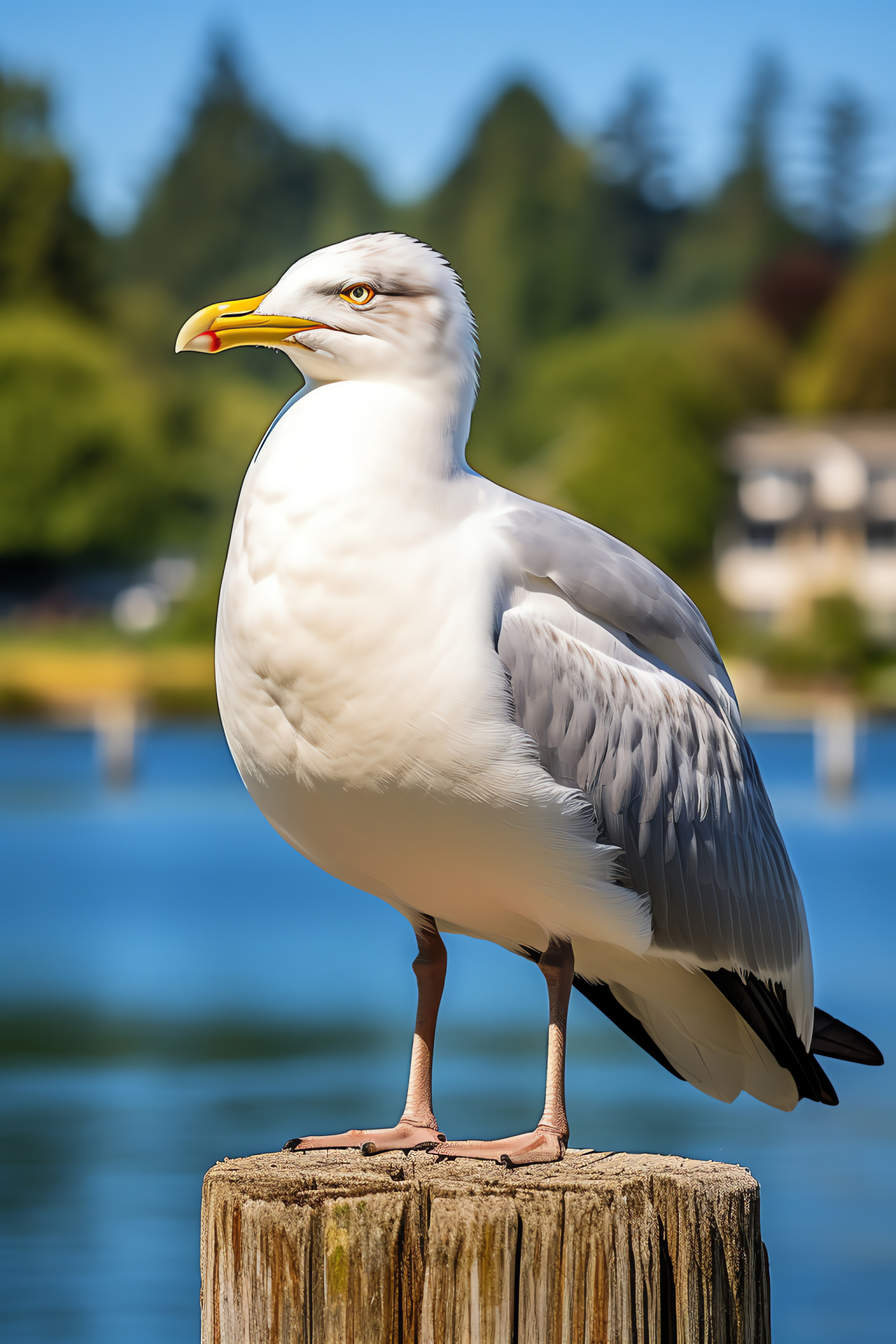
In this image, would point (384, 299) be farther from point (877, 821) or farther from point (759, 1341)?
point (877, 821)

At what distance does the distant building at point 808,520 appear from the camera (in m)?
76.6

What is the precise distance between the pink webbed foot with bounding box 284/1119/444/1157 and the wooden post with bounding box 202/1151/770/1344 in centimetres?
48

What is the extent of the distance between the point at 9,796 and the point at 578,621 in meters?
36.6

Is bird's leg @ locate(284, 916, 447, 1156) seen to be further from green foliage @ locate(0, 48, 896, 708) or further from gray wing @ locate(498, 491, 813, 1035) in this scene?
green foliage @ locate(0, 48, 896, 708)

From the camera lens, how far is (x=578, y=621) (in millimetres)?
4191

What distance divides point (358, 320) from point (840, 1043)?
2.01 metres

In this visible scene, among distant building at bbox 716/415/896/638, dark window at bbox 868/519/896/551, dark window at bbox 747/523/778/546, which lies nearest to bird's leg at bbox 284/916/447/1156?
distant building at bbox 716/415/896/638

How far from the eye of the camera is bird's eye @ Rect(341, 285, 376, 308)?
410 cm

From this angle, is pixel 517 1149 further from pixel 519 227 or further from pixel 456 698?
pixel 519 227

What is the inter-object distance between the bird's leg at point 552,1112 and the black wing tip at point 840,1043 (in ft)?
2.21

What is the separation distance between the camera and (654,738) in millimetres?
4277

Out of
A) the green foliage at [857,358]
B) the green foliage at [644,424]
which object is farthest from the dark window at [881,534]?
the green foliage at [857,358]

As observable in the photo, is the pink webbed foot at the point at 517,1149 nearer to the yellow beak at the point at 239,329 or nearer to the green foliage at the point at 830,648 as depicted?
the yellow beak at the point at 239,329

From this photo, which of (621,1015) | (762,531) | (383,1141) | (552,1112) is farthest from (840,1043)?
(762,531)
